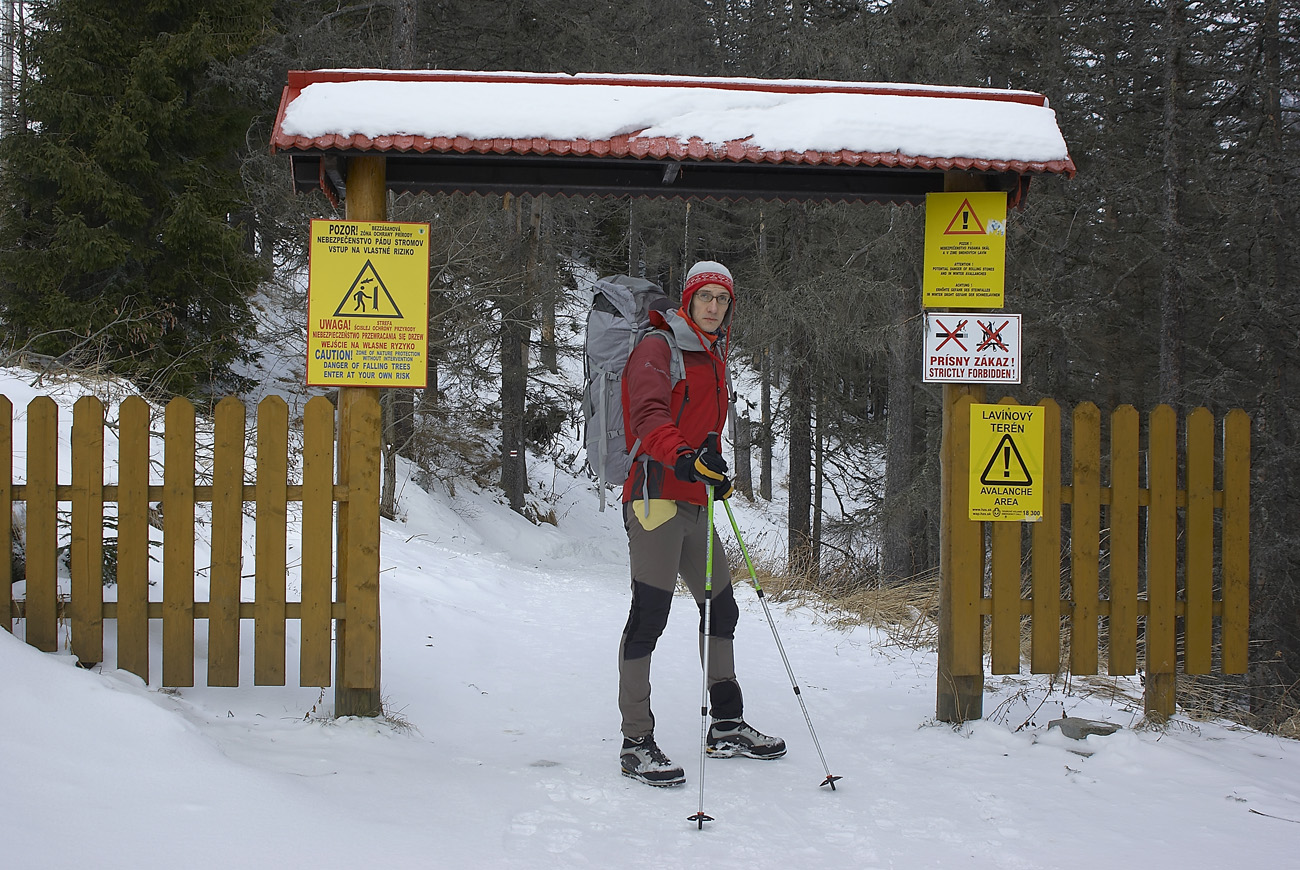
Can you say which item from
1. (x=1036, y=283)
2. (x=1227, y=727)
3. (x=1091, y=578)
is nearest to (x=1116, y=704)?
(x=1227, y=727)

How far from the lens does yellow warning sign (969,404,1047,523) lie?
4.72 m

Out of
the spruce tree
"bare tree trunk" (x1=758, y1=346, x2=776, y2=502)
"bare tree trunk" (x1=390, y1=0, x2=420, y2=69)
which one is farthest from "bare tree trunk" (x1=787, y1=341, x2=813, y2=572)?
the spruce tree

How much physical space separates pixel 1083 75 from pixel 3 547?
51.1ft

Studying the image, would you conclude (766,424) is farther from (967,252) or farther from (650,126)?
(650,126)

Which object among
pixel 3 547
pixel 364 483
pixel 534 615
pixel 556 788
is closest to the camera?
pixel 556 788

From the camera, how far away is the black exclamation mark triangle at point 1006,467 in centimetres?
474

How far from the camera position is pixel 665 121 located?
4582mm

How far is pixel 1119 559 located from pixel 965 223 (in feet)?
6.42

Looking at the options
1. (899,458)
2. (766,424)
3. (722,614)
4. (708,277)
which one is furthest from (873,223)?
(722,614)

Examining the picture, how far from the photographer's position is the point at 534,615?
8680 millimetres

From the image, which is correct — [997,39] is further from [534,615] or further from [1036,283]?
[534,615]

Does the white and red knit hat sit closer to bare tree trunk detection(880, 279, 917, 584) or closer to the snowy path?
the snowy path

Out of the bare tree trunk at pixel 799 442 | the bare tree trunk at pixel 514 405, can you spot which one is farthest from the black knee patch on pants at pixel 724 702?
the bare tree trunk at pixel 514 405

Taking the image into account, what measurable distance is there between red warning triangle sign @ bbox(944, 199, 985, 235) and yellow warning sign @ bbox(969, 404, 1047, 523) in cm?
95
